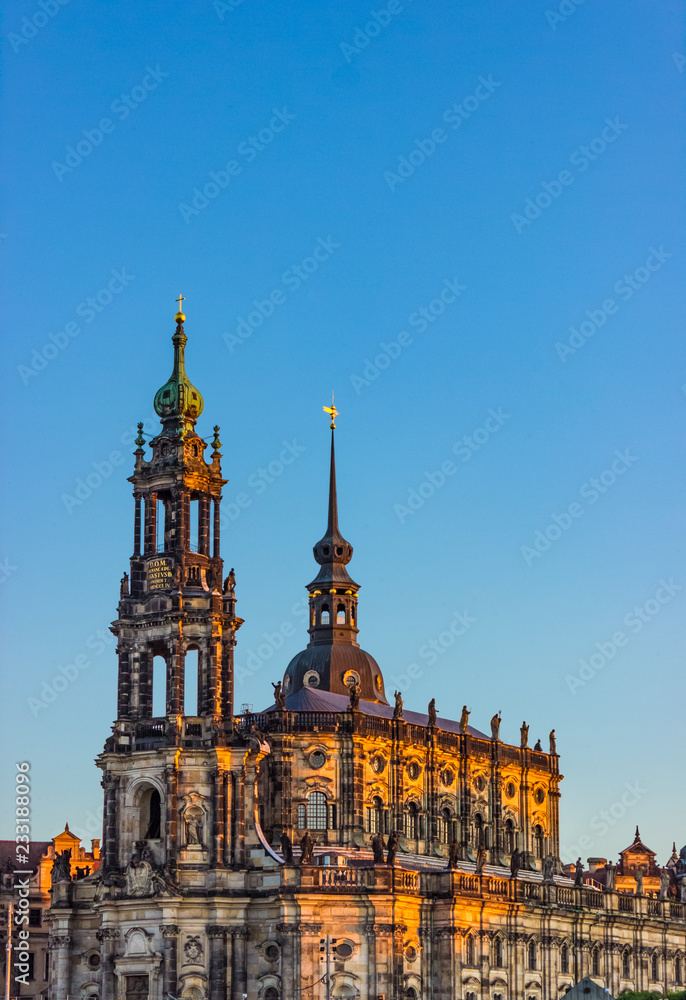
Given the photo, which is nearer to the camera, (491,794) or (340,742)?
(340,742)

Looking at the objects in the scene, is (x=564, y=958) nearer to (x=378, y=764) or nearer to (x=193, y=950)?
(x=378, y=764)

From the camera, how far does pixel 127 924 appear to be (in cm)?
9494

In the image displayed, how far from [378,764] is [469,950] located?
12455 millimetres

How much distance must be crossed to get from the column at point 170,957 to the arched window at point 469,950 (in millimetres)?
16325

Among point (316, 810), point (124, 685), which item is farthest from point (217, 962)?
point (124, 685)

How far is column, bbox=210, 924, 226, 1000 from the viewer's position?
92125 millimetres

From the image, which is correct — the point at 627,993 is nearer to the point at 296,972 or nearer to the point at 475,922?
the point at 475,922

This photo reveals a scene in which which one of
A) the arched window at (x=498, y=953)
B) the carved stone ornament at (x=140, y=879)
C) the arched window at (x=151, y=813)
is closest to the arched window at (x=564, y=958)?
the arched window at (x=498, y=953)

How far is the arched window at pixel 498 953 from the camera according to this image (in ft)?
334

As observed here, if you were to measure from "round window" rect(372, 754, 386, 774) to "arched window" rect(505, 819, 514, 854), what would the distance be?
49.8 ft

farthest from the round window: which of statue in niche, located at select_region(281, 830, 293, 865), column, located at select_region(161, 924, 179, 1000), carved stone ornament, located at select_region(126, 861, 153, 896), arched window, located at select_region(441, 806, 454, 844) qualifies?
column, located at select_region(161, 924, 179, 1000)

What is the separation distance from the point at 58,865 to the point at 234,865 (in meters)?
12.6

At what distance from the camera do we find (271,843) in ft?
333

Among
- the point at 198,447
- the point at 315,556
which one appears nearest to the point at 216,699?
the point at 198,447
